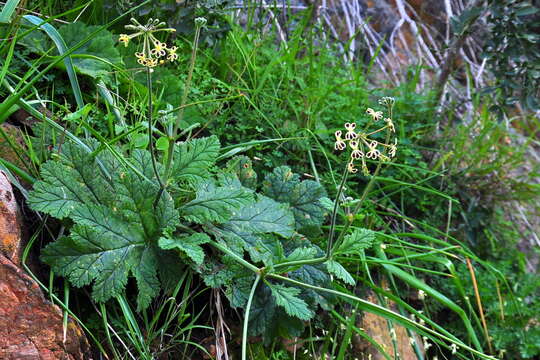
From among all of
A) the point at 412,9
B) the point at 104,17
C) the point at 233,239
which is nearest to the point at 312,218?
the point at 233,239

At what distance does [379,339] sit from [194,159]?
1.10m

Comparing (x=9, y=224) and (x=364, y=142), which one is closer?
(x=364, y=142)

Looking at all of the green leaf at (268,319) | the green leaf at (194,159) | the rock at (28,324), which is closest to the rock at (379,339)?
the green leaf at (268,319)

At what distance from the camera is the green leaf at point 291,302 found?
165cm

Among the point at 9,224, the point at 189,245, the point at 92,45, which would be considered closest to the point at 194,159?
the point at 189,245

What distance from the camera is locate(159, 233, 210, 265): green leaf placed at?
1.52m

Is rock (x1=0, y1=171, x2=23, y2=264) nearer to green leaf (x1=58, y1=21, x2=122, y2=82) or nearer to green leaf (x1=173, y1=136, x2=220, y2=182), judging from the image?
green leaf (x1=173, y1=136, x2=220, y2=182)

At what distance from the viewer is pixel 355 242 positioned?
1660 millimetres

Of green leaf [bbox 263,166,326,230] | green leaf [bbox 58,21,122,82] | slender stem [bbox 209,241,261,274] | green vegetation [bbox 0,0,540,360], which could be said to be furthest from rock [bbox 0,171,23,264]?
green leaf [bbox 263,166,326,230]

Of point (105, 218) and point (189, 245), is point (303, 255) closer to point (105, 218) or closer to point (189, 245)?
point (189, 245)

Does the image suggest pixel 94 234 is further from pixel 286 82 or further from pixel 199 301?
pixel 286 82

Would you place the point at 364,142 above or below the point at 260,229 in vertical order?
above

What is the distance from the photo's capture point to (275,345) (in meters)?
1.90

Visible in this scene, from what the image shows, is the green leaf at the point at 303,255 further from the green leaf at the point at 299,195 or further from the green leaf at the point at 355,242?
the green leaf at the point at 299,195
